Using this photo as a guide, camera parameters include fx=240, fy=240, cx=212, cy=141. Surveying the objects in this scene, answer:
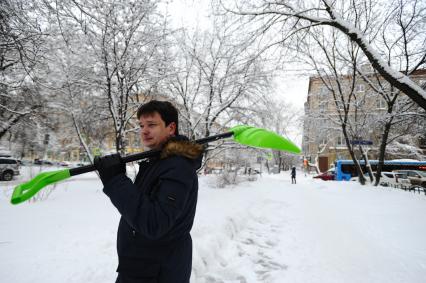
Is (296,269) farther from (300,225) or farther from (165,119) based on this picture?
(165,119)

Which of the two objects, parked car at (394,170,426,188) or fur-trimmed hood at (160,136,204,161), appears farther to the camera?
parked car at (394,170,426,188)

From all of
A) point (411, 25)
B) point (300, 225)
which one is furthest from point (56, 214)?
point (411, 25)

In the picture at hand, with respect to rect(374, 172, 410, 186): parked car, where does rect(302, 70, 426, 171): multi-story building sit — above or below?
above

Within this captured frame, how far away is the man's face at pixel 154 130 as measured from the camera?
1.55 m

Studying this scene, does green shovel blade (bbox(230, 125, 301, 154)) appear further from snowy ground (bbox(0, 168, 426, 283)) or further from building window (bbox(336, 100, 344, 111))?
building window (bbox(336, 100, 344, 111))

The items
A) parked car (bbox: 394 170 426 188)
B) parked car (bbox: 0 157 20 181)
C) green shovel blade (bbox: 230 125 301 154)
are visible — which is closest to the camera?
green shovel blade (bbox: 230 125 301 154)

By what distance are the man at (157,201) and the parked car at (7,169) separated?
79.8ft

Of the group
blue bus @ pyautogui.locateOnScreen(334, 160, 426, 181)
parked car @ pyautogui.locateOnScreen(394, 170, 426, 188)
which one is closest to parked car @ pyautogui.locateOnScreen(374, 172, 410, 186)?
parked car @ pyautogui.locateOnScreen(394, 170, 426, 188)

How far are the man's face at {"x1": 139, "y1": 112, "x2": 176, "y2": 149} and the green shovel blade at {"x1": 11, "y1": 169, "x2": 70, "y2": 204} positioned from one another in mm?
493

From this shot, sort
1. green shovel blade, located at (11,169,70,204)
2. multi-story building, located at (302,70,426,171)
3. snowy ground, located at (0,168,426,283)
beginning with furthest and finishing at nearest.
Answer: multi-story building, located at (302,70,426,171) → snowy ground, located at (0,168,426,283) → green shovel blade, located at (11,169,70,204)

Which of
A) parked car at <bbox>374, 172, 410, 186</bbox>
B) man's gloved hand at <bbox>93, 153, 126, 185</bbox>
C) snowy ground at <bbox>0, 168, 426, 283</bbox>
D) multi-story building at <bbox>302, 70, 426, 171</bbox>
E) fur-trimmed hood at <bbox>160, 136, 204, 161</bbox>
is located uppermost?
multi-story building at <bbox>302, 70, 426, 171</bbox>

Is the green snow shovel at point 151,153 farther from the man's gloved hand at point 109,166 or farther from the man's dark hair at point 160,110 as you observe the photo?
the man's dark hair at point 160,110

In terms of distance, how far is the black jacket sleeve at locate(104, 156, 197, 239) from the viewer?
1.17m

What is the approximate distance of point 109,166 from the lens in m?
1.26
